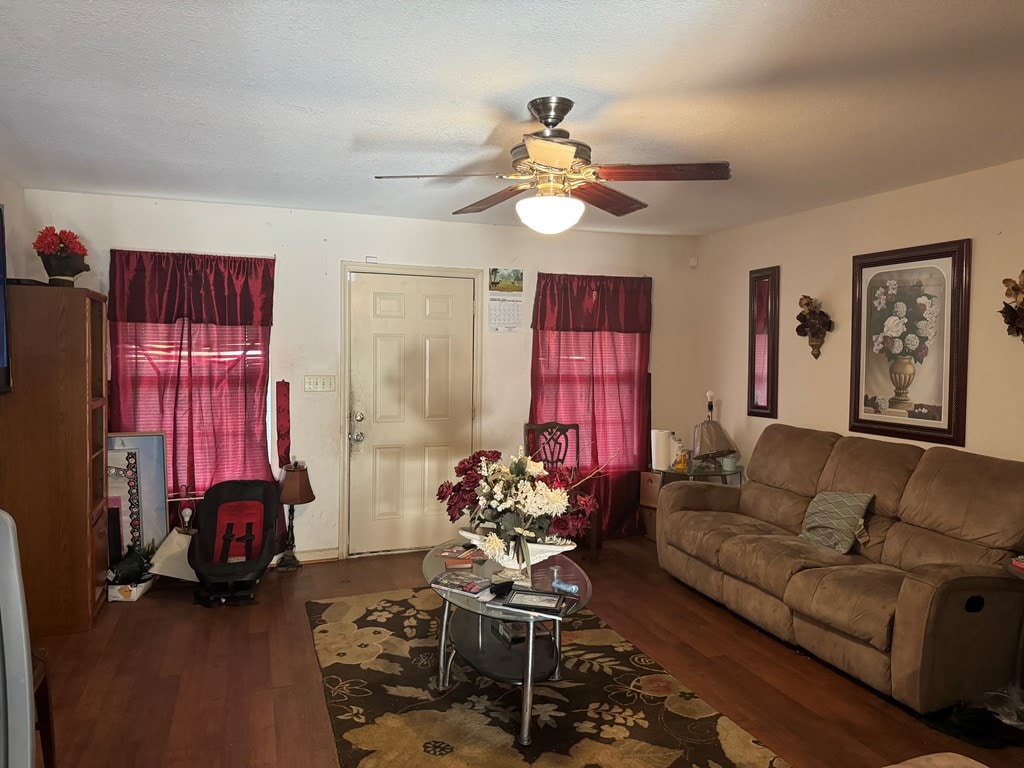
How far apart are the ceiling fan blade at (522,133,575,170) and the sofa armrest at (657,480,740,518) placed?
2.62 m

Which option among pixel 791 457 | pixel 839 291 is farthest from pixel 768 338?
pixel 791 457

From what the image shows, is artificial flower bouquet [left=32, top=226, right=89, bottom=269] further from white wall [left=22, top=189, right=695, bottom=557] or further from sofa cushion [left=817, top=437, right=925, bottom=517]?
sofa cushion [left=817, top=437, right=925, bottom=517]

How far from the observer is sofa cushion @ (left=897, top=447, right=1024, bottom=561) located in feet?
9.91

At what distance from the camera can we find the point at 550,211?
2627mm

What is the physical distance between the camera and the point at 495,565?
3.12m

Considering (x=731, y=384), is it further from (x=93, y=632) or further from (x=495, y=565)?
(x=93, y=632)

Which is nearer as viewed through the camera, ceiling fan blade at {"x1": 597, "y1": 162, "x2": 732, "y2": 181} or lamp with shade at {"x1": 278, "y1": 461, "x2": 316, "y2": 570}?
ceiling fan blade at {"x1": 597, "y1": 162, "x2": 732, "y2": 181}

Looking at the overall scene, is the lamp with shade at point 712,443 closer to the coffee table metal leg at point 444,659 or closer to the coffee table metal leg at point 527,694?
the coffee table metal leg at point 444,659

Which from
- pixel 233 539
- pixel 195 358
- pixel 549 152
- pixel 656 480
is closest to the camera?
pixel 549 152

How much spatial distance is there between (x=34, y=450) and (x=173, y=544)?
3.24 ft

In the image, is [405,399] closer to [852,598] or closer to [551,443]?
[551,443]

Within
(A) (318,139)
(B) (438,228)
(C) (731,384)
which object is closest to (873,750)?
(C) (731,384)

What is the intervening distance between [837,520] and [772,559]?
19.9 inches

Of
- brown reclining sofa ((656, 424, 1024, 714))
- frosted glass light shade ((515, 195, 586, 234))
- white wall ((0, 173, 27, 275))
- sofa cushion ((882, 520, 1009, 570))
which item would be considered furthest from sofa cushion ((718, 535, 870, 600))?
white wall ((0, 173, 27, 275))
